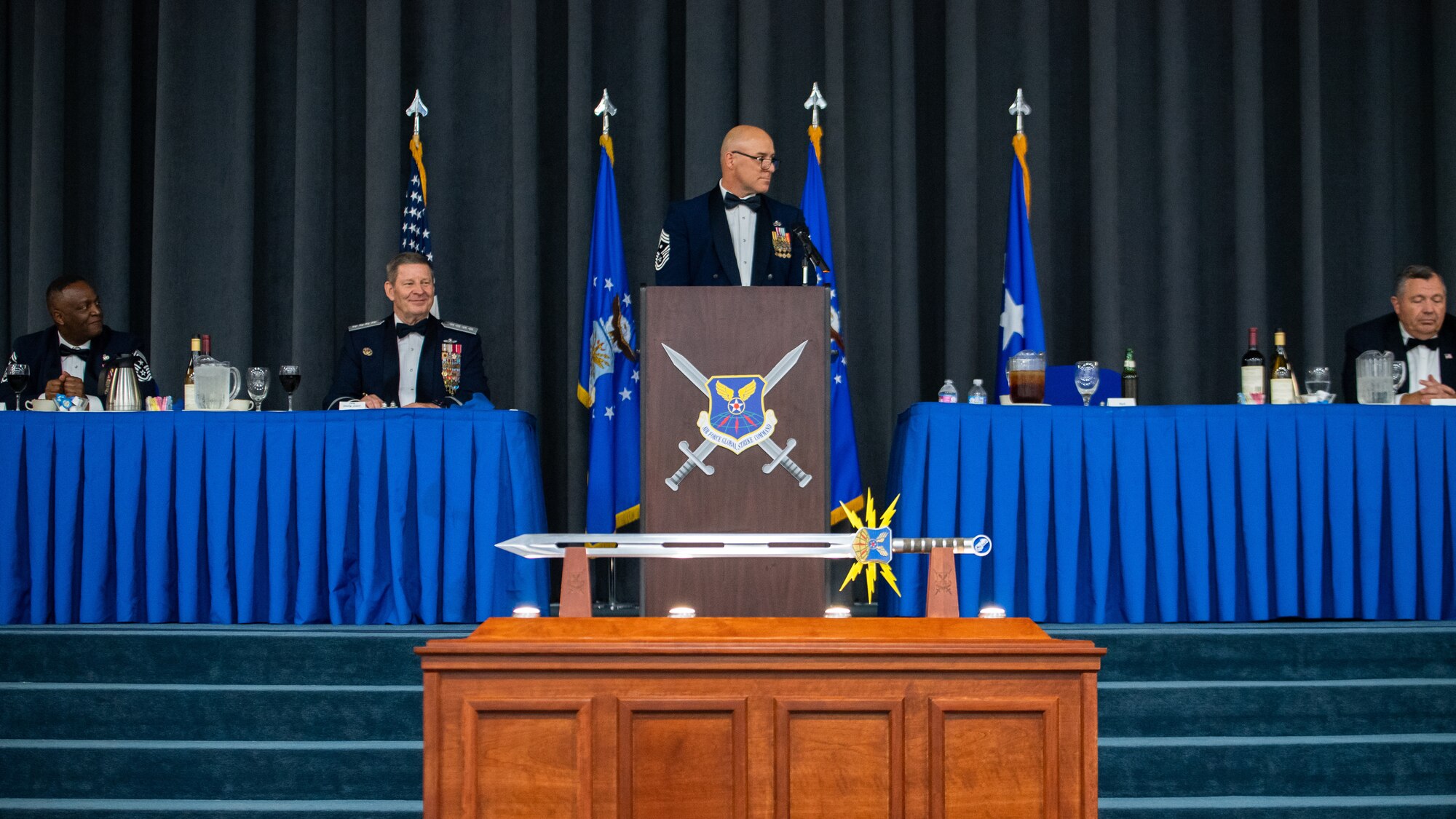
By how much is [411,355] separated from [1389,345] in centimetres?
381

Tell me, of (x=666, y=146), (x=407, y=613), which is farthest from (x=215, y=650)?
(x=666, y=146)

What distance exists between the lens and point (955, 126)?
255 inches

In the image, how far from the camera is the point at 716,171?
623cm

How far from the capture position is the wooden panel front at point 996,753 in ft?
6.25

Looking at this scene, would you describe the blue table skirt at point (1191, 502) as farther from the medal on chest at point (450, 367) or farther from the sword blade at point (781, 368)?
the medal on chest at point (450, 367)

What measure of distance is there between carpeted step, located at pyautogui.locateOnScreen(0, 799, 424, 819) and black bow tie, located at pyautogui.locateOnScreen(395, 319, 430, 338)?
2088 millimetres

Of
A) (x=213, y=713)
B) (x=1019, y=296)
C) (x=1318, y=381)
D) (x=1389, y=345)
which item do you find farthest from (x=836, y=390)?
(x=213, y=713)

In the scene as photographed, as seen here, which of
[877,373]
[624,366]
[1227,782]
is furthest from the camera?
[877,373]

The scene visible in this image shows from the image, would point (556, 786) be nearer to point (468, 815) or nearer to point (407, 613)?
point (468, 815)

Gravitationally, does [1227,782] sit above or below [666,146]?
below

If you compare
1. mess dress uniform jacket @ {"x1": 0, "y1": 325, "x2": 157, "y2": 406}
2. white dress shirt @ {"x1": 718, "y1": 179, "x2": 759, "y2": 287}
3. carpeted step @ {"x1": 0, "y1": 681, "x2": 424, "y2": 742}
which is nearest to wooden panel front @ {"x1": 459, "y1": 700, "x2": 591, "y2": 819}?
carpeted step @ {"x1": 0, "y1": 681, "x2": 424, "y2": 742}

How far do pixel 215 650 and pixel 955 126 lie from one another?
4.22m

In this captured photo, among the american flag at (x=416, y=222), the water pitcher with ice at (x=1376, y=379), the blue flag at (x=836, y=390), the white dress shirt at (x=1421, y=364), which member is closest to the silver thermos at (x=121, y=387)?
the american flag at (x=416, y=222)

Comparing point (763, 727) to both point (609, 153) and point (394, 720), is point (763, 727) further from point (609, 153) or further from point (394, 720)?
point (609, 153)
